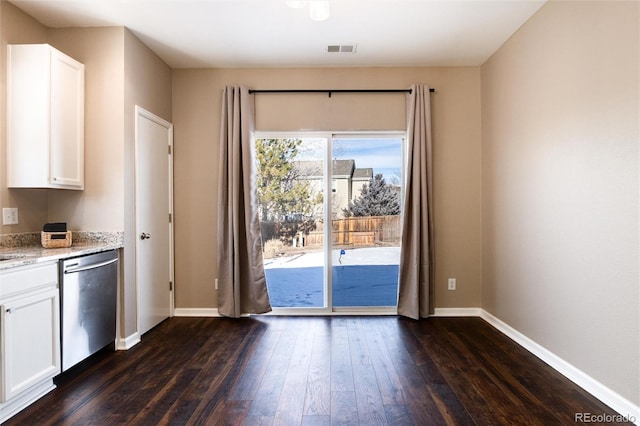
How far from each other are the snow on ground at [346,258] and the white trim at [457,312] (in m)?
0.71

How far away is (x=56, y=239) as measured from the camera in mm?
2830

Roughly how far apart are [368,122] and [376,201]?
0.89m

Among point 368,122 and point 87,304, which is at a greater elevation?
point 368,122

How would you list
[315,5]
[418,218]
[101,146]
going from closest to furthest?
[315,5]
[101,146]
[418,218]

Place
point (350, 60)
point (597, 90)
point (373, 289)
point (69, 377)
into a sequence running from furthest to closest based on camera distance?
point (373, 289) < point (350, 60) < point (69, 377) < point (597, 90)

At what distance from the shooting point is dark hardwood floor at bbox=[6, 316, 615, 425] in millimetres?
2131

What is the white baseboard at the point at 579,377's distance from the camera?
2092 millimetres

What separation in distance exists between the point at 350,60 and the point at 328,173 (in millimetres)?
1223

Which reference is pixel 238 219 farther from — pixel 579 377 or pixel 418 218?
pixel 579 377

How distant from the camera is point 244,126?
13.0 feet

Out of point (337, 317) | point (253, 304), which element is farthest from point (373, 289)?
point (253, 304)

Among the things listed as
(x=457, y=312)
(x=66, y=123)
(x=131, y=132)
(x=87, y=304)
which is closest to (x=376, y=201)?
(x=457, y=312)

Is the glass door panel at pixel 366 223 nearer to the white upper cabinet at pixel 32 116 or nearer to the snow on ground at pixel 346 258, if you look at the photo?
the snow on ground at pixel 346 258

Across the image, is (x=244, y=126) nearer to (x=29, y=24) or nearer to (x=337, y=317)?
(x=29, y=24)
